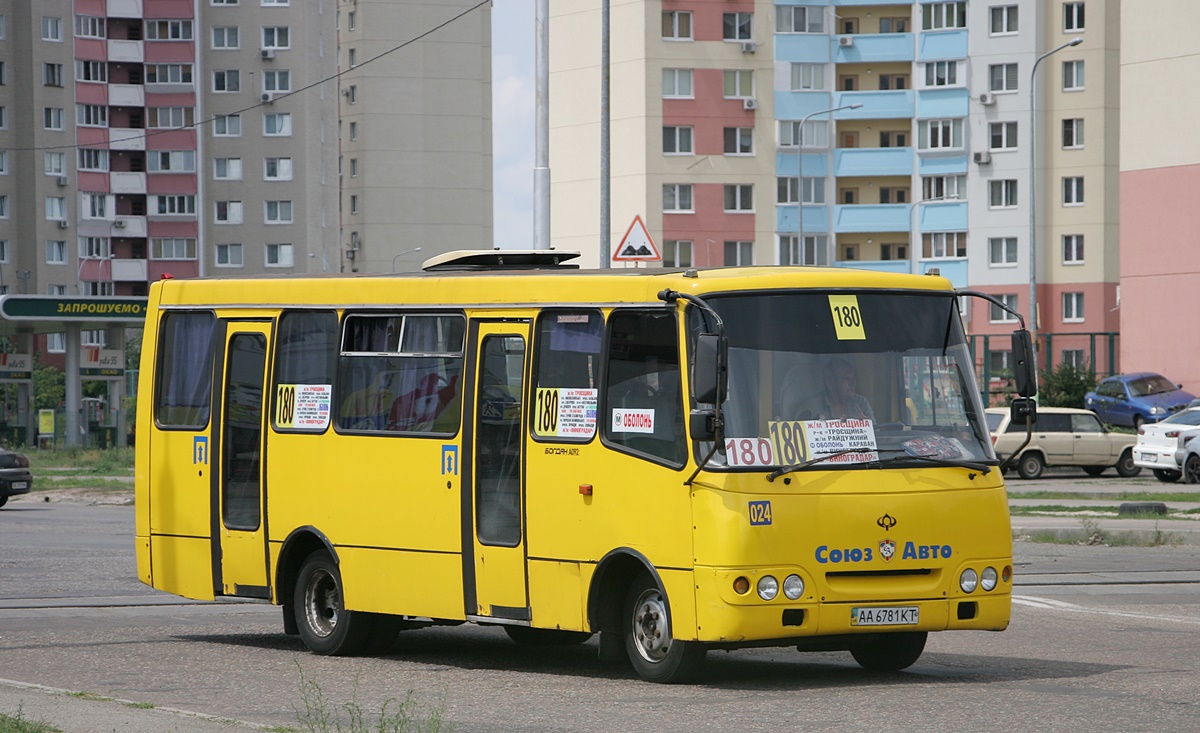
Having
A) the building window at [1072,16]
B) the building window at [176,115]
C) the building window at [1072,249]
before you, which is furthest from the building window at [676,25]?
the building window at [176,115]

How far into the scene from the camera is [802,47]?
95.2 metres

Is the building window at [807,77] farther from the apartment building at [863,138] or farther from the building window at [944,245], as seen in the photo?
the building window at [944,245]

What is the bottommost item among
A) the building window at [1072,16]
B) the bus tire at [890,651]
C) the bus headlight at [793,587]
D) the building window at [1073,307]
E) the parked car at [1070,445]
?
the parked car at [1070,445]

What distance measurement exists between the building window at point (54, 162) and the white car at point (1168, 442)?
8052 centimetres

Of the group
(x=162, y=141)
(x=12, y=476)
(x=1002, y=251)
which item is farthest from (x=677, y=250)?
(x=12, y=476)

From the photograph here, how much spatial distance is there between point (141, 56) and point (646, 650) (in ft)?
347

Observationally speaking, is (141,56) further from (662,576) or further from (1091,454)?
(662,576)

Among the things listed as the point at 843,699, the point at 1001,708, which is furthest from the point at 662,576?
the point at 1001,708

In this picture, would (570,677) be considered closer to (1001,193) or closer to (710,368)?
(710,368)

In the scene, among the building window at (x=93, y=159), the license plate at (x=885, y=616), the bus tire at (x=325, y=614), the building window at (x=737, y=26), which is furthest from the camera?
the building window at (x=93, y=159)

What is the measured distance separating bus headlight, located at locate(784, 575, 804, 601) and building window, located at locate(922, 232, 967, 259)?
3349 inches

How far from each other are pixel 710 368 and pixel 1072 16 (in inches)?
3354

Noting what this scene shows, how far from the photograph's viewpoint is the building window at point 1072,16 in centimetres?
9062

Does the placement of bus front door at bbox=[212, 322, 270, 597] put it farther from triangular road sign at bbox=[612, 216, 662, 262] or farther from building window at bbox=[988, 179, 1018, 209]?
building window at bbox=[988, 179, 1018, 209]
